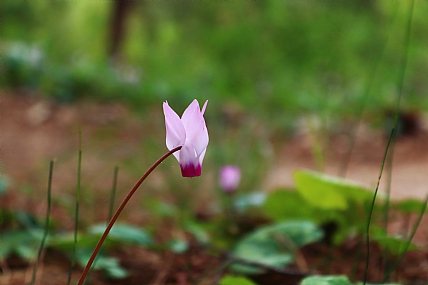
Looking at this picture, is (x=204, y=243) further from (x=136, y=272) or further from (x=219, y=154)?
(x=219, y=154)

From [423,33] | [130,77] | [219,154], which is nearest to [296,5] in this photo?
[423,33]

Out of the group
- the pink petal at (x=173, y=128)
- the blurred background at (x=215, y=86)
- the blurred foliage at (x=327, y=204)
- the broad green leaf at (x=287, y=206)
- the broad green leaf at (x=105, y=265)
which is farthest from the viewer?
the blurred background at (x=215, y=86)

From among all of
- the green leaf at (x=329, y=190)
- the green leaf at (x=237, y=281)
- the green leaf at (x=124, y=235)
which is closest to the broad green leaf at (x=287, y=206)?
the green leaf at (x=329, y=190)

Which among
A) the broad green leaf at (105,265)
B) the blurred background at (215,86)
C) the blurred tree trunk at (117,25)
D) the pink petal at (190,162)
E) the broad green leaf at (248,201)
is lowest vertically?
the broad green leaf at (105,265)

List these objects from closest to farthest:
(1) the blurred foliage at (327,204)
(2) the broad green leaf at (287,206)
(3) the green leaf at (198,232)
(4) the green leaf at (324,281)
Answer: (4) the green leaf at (324,281) < (1) the blurred foliage at (327,204) < (3) the green leaf at (198,232) < (2) the broad green leaf at (287,206)

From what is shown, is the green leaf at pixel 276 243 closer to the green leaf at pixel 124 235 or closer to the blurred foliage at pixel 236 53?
the green leaf at pixel 124 235

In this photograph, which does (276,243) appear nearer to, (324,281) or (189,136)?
(324,281)

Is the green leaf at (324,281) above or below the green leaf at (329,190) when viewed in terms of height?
below
